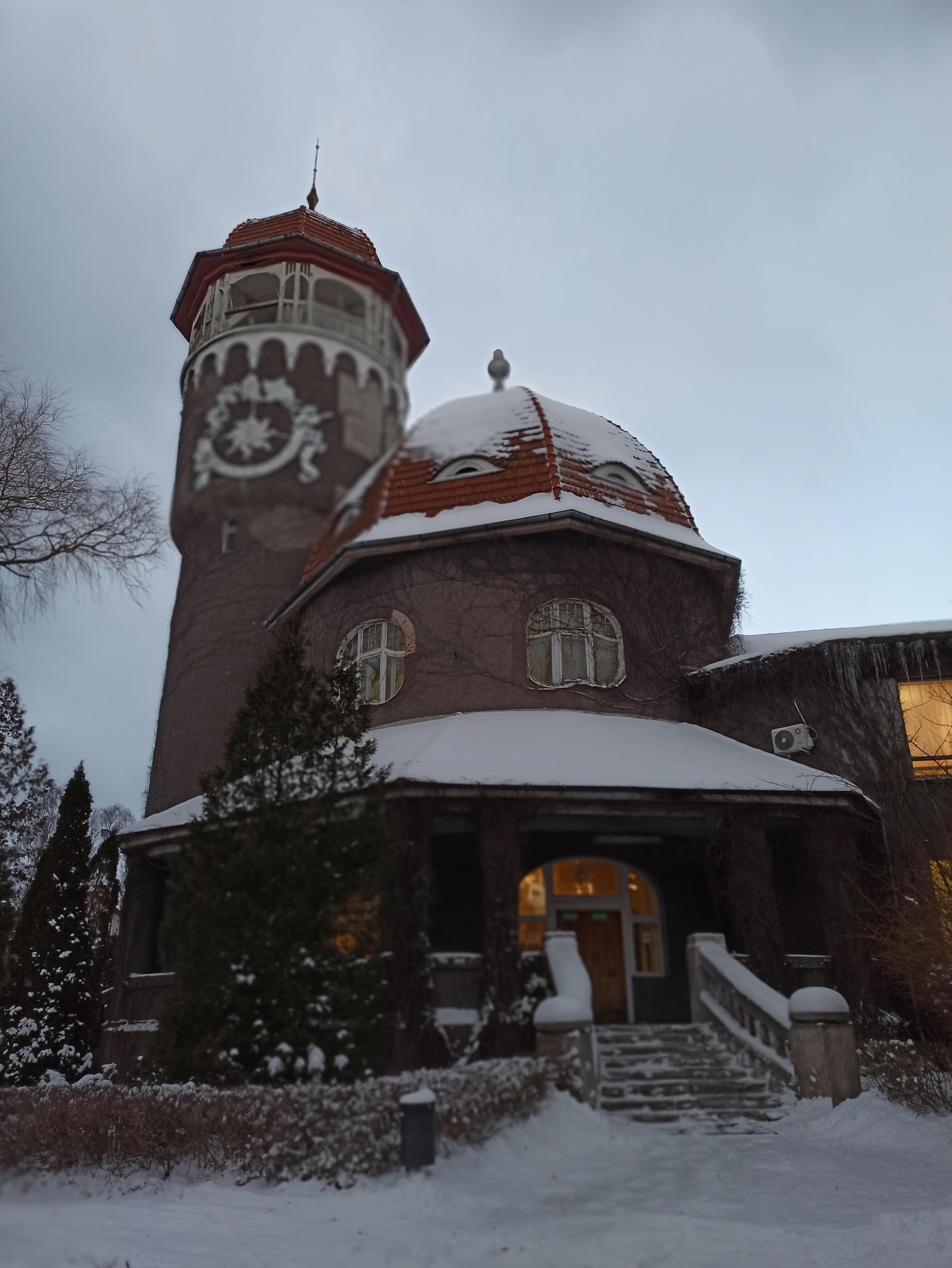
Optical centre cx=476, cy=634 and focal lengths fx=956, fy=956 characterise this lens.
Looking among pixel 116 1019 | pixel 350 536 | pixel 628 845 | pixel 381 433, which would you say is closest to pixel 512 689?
pixel 628 845

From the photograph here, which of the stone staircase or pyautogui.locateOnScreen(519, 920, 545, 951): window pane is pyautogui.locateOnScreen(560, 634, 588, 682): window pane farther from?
the stone staircase

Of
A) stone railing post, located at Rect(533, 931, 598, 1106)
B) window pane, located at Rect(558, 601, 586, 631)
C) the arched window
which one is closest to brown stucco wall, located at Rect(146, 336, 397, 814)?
the arched window

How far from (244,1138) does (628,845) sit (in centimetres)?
808

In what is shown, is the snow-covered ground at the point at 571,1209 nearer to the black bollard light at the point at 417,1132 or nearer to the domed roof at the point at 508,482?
the black bollard light at the point at 417,1132

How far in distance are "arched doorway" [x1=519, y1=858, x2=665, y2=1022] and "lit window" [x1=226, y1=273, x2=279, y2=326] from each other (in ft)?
49.8

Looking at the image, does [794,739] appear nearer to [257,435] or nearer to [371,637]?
[371,637]

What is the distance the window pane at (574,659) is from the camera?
15117mm

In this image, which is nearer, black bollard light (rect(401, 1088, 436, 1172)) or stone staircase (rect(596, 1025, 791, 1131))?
black bollard light (rect(401, 1088, 436, 1172))

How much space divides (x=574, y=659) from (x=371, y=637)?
3.49 metres

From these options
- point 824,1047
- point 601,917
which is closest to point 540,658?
point 601,917

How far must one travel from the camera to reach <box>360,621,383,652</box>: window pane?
16094 mm

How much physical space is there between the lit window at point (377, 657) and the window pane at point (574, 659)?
2.59 meters

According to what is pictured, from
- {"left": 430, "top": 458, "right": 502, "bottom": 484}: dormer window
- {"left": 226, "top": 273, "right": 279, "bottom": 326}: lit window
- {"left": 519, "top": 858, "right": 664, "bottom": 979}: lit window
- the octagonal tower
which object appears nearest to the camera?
{"left": 519, "top": 858, "right": 664, "bottom": 979}: lit window

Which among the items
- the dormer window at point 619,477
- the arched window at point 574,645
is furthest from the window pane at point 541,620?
the dormer window at point 619,477
